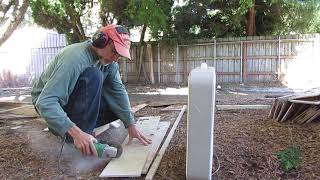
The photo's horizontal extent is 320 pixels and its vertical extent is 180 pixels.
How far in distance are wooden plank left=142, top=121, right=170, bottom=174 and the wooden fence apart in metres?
14.5

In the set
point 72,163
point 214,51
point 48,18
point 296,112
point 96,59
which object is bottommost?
point 72,163

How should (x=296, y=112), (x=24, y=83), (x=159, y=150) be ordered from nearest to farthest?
1. (x=159, y=150)
2. (x=296, y=112)
3. (x=24, y=83)

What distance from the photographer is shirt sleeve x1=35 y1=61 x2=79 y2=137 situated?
9.11 ft

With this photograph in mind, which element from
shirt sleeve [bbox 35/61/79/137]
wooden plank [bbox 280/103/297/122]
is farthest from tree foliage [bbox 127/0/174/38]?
shirt sleeve [bbox 35/61/79/137]

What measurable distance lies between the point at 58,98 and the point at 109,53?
0.57 meters

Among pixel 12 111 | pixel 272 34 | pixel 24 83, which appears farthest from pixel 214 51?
pixel 12 111

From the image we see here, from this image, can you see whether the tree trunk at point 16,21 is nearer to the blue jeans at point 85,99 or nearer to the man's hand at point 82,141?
the blue jeans at point 85,99

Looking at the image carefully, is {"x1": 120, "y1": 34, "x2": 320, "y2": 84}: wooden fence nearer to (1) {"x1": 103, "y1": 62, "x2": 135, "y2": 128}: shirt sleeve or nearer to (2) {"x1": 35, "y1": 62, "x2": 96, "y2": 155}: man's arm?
(1) {"x1": 103, "y1": 62, "x2": 135, "y2": 128}: shirt sleeve

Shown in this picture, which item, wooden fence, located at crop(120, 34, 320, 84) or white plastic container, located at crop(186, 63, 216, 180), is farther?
wooden fence, located at crop(120, 34, 320, 84)

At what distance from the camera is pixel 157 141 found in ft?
12.1

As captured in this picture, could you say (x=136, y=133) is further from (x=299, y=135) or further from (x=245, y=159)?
(x=299, y=135)

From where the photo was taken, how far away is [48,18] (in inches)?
733

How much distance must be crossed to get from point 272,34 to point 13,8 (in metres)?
12.9

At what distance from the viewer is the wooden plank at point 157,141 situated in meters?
3.01
